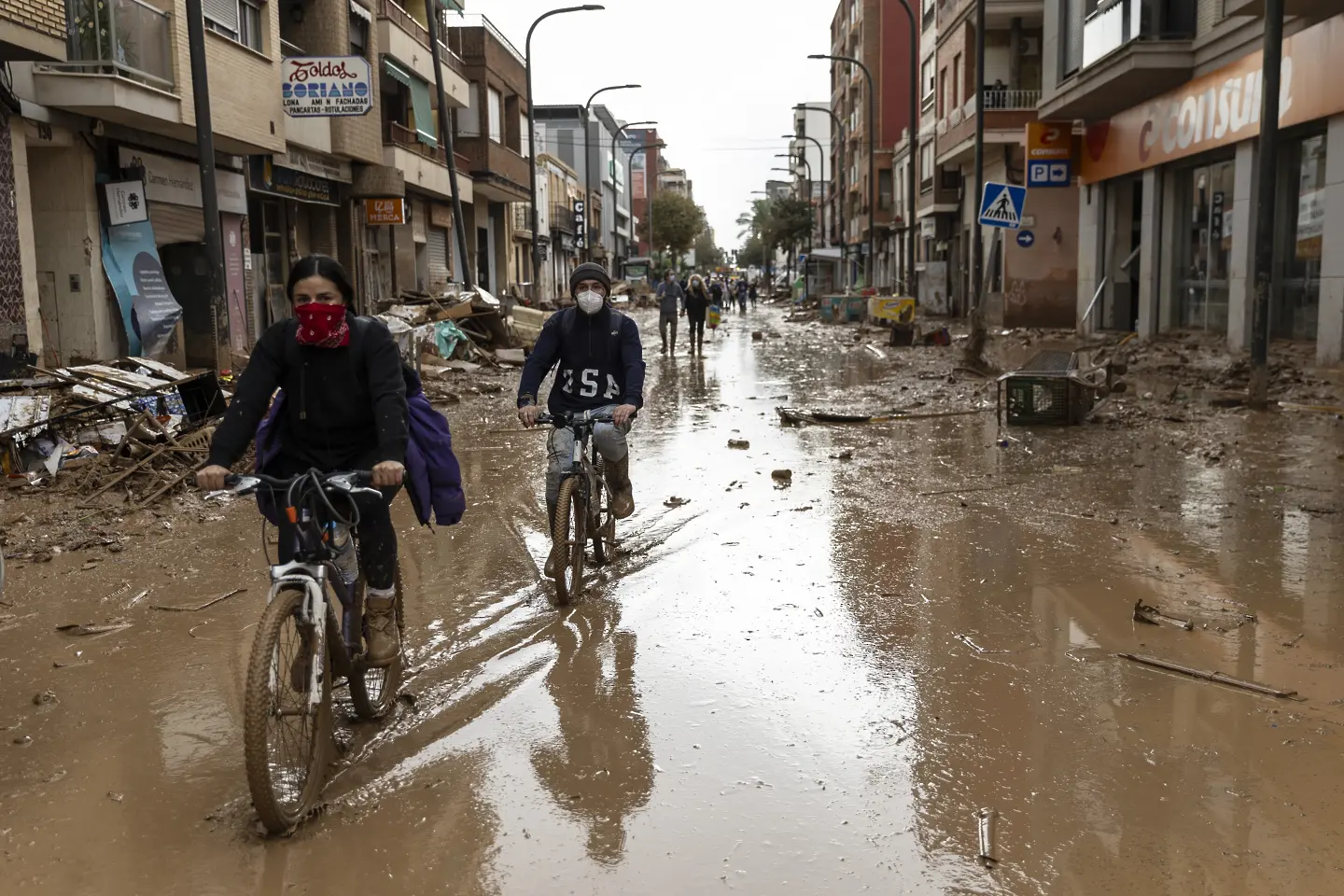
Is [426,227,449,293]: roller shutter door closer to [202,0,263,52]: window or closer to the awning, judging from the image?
the awning

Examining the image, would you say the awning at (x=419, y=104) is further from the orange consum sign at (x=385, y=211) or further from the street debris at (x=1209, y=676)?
the street debris at (x=1209, y=676)

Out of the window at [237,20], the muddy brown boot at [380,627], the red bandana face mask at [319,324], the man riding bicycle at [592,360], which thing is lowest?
the muddy brown boot at [380,627]

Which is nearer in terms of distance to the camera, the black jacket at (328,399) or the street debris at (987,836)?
the street debris at (987,836)

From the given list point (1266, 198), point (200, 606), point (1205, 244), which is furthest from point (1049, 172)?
point (200, 606)

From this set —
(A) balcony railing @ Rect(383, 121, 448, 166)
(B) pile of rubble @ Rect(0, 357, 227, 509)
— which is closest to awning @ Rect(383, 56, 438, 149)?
(A) balcony railing @ Rect(383, 121, 448, 166)

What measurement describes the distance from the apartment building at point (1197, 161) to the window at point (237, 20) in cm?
1491

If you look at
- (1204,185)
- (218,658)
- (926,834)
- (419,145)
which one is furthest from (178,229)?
(926,834)

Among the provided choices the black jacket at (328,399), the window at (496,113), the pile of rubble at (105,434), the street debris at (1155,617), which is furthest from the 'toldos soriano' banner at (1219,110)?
the window at (496,113)

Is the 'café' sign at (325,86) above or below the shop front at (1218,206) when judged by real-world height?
above

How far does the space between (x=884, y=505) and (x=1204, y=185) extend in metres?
14.6

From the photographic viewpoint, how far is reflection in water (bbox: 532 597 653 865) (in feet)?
12.2

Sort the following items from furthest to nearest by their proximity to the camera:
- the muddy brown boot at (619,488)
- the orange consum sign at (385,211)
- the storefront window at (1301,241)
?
the orange consum sign at (385,211) < the storefront window at (1301,241) < the muddy brown boot at (619,488)

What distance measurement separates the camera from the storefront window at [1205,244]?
19328 mm

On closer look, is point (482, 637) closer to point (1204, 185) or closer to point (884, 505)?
point (884, 505)
